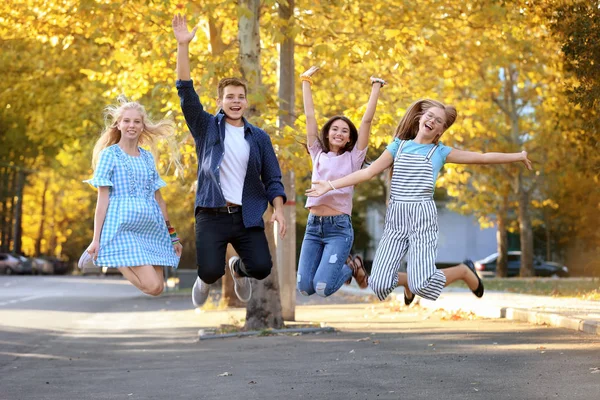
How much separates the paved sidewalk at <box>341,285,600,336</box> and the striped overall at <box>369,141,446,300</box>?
696 cm

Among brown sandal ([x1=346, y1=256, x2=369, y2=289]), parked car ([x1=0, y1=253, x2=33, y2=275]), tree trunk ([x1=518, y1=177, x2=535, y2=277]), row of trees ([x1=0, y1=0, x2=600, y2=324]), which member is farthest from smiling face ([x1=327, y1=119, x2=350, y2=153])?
parked car ([x1=0, y1=253, x2=33, y2=275])

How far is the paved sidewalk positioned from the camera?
1620cm

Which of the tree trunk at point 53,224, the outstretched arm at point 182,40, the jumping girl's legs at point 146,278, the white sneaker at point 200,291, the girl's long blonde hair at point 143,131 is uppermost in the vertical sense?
the tree trunk at point 53,224

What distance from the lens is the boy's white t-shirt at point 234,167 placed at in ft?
28.8

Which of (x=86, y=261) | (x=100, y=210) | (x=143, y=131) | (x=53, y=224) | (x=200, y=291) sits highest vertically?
(x=53, y=224)

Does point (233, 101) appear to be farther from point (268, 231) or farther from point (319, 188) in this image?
point (268, 231)

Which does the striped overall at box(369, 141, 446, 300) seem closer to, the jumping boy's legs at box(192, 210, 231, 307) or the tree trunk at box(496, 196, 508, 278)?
the jumping boy's legs at box(192, 210, 231, 307)

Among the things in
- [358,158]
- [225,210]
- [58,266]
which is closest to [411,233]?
[358,158]

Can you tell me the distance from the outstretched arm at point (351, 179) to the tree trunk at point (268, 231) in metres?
7.58

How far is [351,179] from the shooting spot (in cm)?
838

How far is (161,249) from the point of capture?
8477 mm

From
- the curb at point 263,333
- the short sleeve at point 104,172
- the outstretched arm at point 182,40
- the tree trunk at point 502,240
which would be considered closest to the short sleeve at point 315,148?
the outstretched arm at point 182,40

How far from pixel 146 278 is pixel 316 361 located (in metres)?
5.66

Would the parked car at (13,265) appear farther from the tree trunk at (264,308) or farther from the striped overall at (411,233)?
the striped overall at (411,233)
